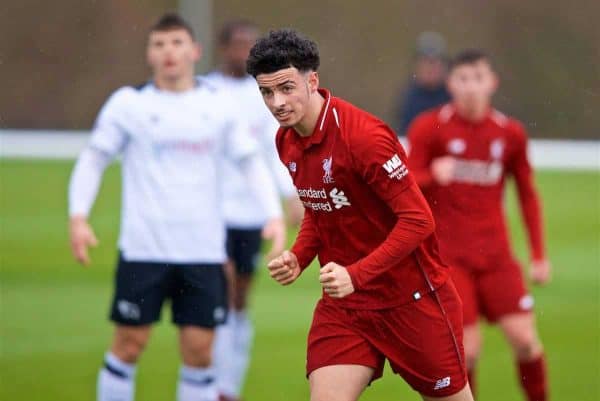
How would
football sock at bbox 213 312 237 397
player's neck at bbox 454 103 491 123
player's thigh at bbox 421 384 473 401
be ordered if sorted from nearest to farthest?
player's thigh at bbox 421 384 473 401
player's neck at bbox 454 103 491 123
football sock at bbox 213 312 237 397

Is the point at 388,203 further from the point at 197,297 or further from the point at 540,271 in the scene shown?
the point at 540,271

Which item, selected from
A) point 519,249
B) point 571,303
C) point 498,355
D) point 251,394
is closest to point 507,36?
point 519,249

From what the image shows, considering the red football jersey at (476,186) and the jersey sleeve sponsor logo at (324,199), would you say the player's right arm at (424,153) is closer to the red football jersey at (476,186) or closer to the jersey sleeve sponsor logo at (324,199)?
the red football jersey at (476,186)

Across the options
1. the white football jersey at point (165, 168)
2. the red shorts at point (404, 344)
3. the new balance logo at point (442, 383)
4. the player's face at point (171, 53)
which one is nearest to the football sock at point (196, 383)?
the white football jersey at point (165, 168)

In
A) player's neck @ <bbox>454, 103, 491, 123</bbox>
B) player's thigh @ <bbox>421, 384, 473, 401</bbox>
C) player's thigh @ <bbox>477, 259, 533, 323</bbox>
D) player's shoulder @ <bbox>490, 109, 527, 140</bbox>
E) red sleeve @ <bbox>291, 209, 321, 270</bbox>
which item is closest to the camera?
player's thigh @ <bbox>421, 384, 473, 401</bbox>

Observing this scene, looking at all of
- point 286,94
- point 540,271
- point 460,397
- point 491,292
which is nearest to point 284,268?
point 286,94

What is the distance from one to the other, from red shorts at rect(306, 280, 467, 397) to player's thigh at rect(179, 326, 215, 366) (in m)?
1.74

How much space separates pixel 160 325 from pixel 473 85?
469 cm

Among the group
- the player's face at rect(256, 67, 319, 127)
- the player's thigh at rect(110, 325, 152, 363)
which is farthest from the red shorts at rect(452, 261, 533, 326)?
the player's face at rect(256, 67, 319, 127)

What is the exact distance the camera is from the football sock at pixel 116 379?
265 inches

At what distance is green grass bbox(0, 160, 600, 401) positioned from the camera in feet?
28.6

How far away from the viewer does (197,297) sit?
6.87 metres

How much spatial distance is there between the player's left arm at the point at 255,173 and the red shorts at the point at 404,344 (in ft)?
5.97

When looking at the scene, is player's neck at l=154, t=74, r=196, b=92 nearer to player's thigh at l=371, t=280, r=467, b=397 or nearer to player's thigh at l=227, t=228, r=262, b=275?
player's thigh at l=227, t=228, r=262, b=275
